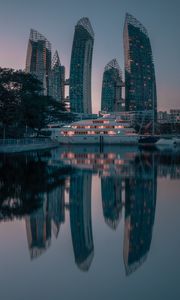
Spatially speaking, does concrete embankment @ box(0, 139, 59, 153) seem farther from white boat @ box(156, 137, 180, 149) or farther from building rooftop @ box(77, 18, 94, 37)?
building rooftop @ box(77, 18, 94, 37)

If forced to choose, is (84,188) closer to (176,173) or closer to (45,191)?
(45,191)

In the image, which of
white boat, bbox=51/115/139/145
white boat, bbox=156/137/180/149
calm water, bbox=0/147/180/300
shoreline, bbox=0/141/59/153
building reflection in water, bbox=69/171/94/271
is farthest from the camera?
white boat, bbox=51/115/139/145

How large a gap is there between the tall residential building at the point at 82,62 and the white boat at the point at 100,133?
65.5m

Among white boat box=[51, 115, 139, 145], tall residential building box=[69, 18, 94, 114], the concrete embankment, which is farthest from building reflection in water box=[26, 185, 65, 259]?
tall residential building box=[69, 18, 94, 114]

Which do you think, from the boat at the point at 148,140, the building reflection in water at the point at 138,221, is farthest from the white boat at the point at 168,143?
the building reflection in water at the point at 138,221

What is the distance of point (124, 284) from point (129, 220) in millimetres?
4512

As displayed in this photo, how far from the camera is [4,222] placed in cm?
1105

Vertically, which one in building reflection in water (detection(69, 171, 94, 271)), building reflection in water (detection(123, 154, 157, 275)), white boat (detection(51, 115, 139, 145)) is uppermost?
white boat (detection(51, 115, 139, 145))

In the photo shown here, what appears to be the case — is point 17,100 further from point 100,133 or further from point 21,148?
point 100,133

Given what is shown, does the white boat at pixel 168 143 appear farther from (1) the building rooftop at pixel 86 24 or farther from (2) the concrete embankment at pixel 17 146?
(1) the building rooftop at pixel 86 24

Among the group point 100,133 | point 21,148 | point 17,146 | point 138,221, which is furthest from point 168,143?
point 138,221

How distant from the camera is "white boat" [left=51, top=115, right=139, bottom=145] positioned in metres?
87.1

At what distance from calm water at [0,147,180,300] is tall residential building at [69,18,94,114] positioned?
14398 cm

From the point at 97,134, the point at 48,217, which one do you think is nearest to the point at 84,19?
the point at 97,134
